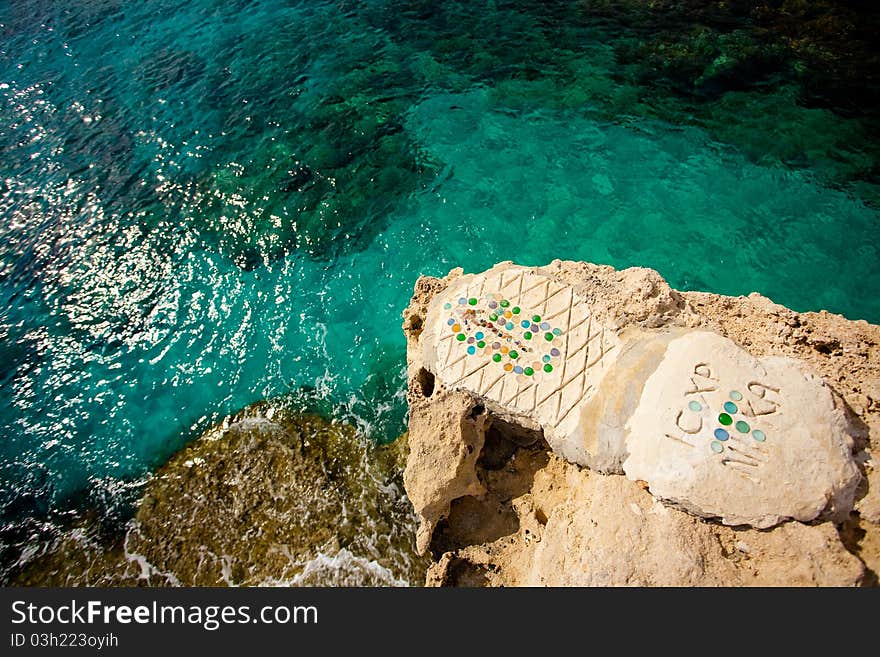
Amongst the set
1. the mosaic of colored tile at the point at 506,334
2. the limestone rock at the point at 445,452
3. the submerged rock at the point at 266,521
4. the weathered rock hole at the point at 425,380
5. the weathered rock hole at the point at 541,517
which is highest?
the mosaic of colored tile at the point at 506,334

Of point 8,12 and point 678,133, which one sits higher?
point 8,12

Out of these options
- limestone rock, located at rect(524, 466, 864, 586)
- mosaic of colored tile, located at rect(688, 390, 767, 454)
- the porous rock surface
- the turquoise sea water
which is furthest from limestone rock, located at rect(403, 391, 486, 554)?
mosaic of colored tile, located at rect(688, 390, 767, 454)

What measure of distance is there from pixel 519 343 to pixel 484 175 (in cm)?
614

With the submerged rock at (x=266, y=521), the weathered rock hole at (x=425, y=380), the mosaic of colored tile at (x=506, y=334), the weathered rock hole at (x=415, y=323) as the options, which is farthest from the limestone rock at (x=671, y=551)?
the weathered rock hole at (x=415, y=323)

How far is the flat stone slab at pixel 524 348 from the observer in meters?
5.55

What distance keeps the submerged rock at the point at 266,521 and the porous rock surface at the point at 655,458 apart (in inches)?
43.6

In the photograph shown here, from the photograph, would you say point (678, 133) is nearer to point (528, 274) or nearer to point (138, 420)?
point (528, 274)

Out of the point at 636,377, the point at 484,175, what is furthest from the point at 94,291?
the point at 636,377

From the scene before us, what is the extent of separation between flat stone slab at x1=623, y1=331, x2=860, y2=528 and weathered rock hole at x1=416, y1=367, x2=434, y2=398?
2.44m

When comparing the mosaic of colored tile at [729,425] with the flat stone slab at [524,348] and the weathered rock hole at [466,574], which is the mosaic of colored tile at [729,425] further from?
the weathered rock hole at [466,574]

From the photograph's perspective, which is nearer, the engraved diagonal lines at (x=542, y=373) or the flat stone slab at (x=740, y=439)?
the flat stone slab at (x=740, y=439)

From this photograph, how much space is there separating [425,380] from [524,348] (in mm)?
1334

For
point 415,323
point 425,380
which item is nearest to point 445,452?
point 425,380

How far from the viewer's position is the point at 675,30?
1328cm
